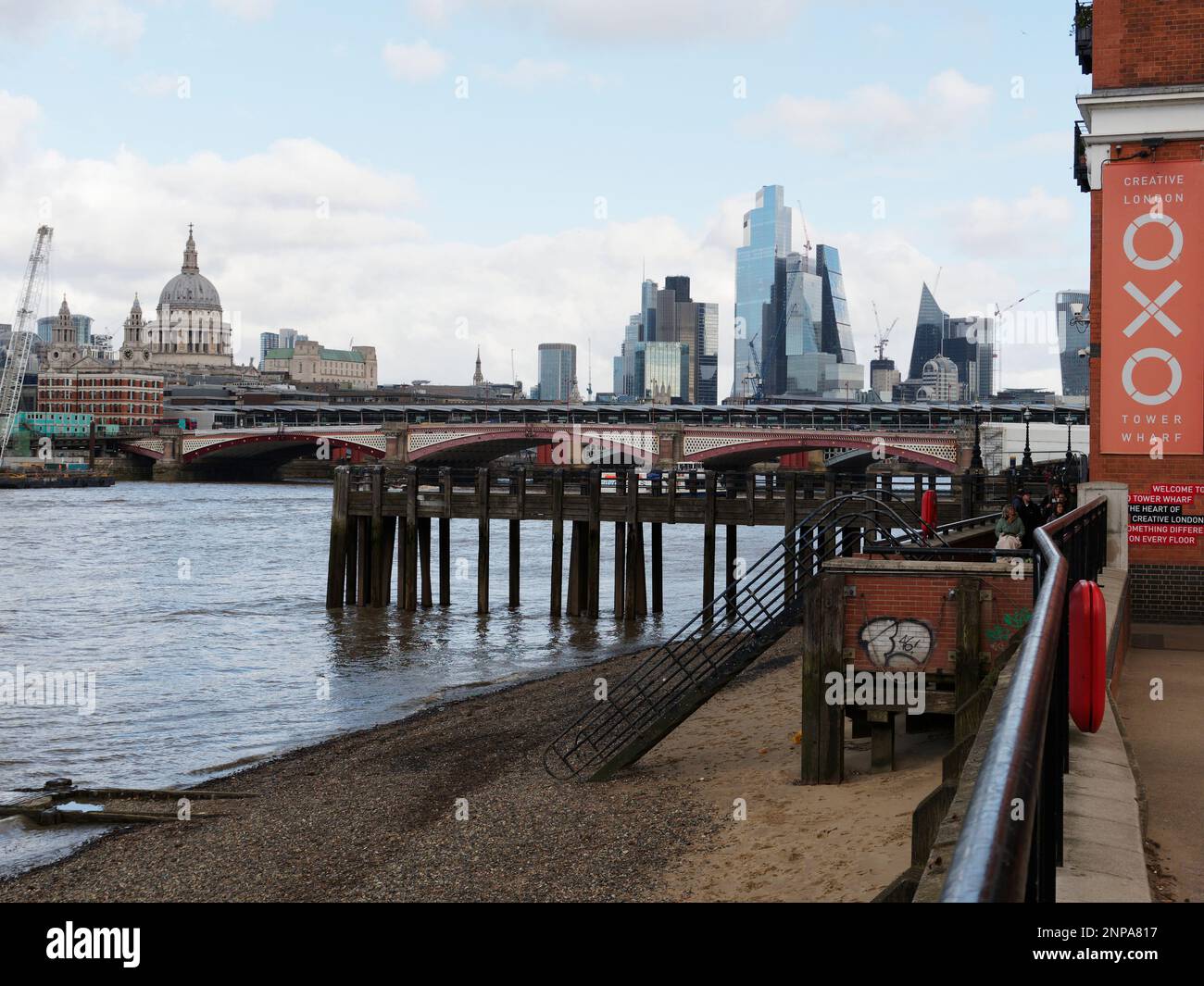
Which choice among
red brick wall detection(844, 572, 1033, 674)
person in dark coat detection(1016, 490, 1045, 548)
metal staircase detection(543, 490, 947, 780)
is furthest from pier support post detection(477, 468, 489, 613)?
red brick wall detection(844, 572, 1033, 674)

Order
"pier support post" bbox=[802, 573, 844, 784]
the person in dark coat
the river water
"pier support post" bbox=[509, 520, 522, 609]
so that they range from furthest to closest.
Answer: "pier support post" bbox=[509, 520, 522, 609] → the river water → the person in dark coat → "pier support post" bbox=[802, 573, 844, 784]

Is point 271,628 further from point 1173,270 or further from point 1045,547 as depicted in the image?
point 1045,547

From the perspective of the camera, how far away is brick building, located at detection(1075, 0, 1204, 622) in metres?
16.6

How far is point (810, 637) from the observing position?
12.8 m

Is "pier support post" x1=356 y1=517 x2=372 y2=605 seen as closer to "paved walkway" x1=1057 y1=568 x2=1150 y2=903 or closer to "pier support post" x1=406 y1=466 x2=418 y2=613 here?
"pier support post" x1=406 y1=466 x2=418 y2=613

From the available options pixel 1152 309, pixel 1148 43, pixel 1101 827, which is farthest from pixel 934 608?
pixel 1148 43

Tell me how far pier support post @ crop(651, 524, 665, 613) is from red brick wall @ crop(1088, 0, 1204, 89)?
21061 mm

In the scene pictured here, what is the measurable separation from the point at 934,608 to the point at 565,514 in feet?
76.2

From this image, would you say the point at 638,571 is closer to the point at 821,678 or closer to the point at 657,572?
the point at 657,572

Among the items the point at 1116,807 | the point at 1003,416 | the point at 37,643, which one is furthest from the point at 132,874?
the point at 1003,416

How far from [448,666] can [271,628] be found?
8582mm

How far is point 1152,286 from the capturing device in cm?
1678

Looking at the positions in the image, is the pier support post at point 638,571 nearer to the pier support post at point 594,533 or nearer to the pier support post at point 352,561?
the pier support post at point 594,533

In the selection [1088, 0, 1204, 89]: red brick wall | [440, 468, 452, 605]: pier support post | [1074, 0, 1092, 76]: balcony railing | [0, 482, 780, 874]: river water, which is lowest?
[0, 482, 780, 874]: river water
